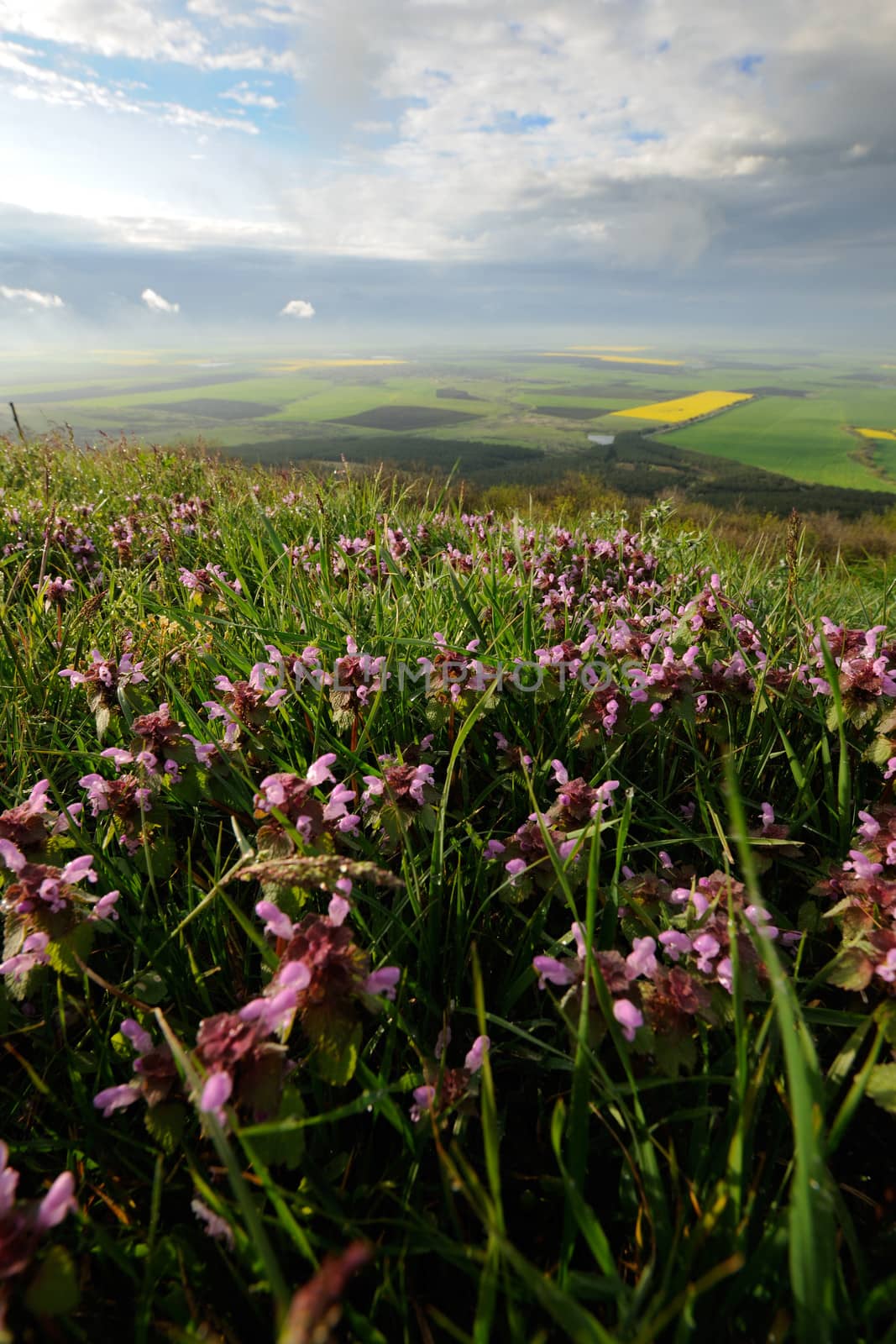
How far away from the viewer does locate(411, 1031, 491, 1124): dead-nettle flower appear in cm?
132

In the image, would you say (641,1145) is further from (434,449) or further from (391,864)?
(434,449)

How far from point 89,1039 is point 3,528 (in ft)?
18.7

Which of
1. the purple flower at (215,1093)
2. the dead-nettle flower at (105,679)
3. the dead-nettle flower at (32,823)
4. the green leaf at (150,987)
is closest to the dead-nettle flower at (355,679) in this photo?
the dead-nettle flower at (105,679)

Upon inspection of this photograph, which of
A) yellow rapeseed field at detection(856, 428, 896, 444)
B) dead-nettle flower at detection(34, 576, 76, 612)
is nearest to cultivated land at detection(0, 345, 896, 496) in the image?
yellow rapeseed field at detection(856, 428, 896, 444)

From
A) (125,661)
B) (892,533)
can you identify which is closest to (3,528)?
(125,661)

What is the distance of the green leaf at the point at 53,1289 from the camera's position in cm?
82

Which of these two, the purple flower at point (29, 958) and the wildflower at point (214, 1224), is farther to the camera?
the purple flower at point (29, 958)

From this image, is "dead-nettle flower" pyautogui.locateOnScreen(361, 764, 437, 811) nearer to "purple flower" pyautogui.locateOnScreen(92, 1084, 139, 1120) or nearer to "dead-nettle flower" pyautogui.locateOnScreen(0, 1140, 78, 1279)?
"purple flower" pyautogui.locateOnScreen(92, 1084, 139, 1120)

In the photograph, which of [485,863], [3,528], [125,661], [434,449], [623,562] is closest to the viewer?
[485,863]

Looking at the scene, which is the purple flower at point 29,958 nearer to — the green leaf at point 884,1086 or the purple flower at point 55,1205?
the purple flower at point 55,1205

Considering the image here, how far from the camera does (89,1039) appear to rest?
65.8 inches

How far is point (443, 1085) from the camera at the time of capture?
1.36 m

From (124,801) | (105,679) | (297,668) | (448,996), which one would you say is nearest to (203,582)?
(105,679)

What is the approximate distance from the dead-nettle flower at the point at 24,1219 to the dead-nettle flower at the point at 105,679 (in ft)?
5.32
